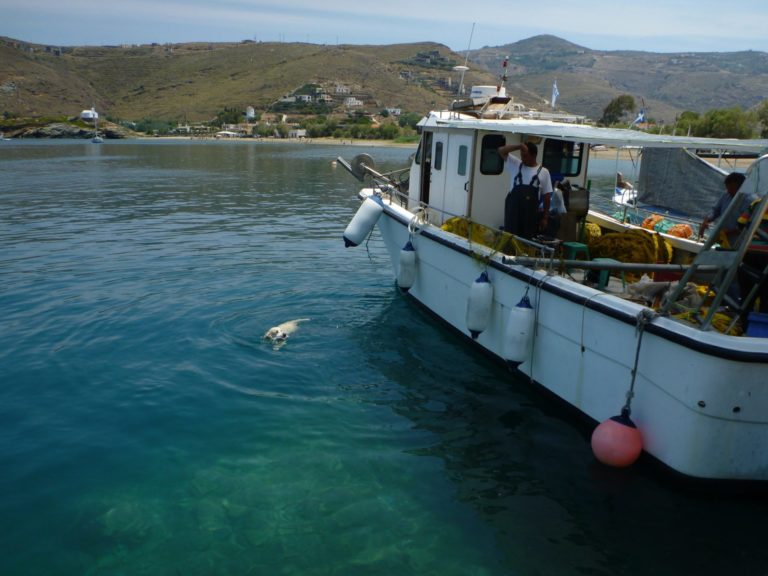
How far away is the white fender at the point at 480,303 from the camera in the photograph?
7.85m

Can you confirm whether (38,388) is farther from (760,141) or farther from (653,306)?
(760,141)

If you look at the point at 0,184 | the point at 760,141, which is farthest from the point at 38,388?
the point at 0,184

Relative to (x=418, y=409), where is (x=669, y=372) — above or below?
above

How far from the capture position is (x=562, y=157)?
975 centimetres

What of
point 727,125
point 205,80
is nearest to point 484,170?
point 727,125

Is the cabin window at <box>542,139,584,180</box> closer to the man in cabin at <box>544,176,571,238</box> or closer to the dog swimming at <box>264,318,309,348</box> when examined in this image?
the man in cabin at <box>544,176,571,238</box>

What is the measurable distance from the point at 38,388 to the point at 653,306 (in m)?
7.18

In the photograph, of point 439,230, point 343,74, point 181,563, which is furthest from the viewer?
point 343,74

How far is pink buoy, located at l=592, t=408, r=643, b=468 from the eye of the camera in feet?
18.2

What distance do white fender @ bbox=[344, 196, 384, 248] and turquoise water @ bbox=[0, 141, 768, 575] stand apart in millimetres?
1231

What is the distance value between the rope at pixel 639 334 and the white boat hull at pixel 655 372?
0.04m

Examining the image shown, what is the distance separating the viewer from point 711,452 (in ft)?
17.0

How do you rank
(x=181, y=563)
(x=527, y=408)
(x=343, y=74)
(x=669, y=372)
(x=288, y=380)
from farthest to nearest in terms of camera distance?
(x=343, y=74)
(x=288, y=380)
(x=527, y=408)
(x=669, y=372)
(x=181, y=563)

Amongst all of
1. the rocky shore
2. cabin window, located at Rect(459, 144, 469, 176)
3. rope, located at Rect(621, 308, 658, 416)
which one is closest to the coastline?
the rocky shore
